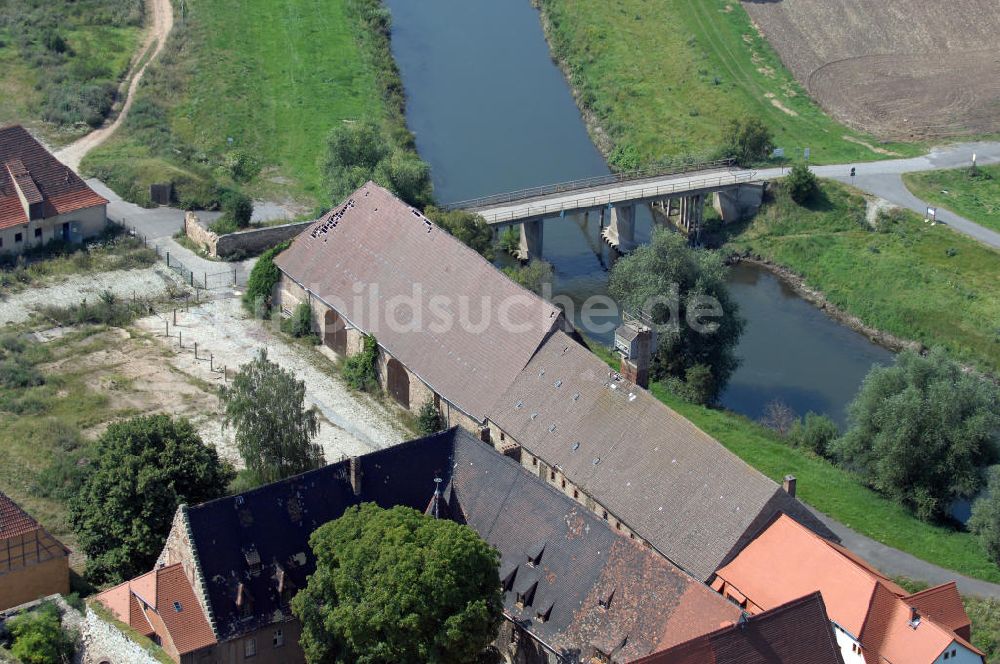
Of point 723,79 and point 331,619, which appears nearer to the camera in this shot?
point 331,619

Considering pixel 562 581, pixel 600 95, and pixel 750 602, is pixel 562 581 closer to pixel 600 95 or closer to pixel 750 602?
pixel 750 602

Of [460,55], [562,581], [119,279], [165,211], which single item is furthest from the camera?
[460,55]

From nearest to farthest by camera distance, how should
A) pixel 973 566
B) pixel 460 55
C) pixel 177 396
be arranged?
1. pixel 973 566
2. pixel 177 396
3. pixel 460 55

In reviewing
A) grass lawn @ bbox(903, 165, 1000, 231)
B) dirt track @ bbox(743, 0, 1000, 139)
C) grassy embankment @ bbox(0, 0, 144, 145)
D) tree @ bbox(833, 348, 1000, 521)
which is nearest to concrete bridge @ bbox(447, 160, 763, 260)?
grass lawn @ bbox(903, 165, 1000, 231)

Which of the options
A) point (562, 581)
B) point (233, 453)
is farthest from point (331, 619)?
point (233, 453)

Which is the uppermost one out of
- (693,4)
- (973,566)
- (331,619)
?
(693,4)

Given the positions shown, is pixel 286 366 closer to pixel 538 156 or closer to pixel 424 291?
pixel 424 291

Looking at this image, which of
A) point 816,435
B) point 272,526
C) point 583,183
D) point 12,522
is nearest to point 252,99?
point 583,183

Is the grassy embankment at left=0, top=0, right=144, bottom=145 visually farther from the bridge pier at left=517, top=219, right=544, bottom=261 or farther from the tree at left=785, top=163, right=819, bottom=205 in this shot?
the tree at left=785, top=163, right=819, bottom=205
